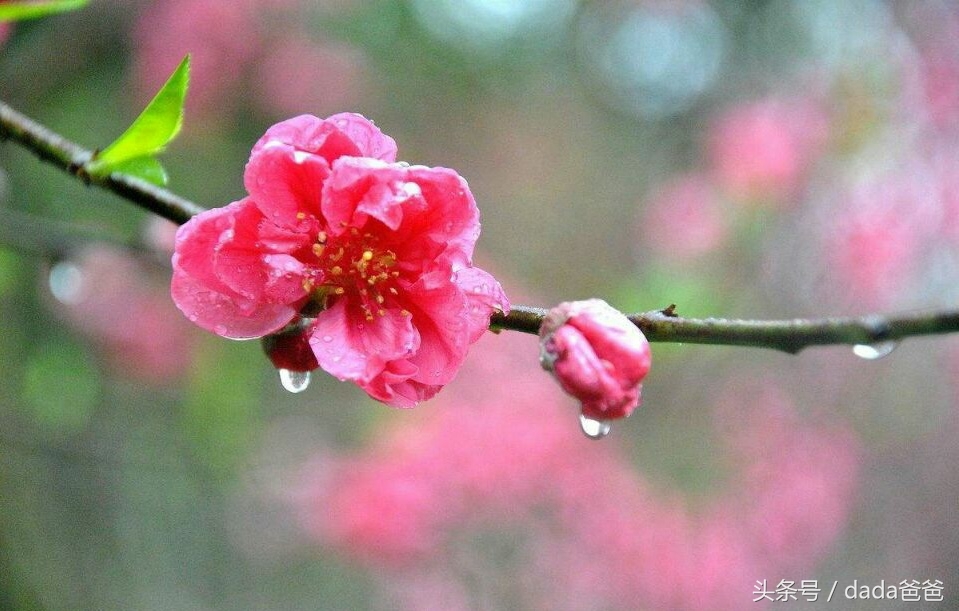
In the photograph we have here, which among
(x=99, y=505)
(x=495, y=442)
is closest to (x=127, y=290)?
(x=99, y=505)

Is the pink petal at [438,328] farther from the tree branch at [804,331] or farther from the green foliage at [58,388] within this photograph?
the green foliage at [58,388]

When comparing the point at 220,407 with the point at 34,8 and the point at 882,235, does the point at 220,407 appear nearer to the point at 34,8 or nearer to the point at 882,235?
the point at 34,8

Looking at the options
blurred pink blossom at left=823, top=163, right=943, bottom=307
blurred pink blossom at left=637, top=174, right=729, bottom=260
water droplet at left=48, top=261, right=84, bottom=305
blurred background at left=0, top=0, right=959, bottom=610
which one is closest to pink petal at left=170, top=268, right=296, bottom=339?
water droplet at left=48, top=261, right=84, bottom=305

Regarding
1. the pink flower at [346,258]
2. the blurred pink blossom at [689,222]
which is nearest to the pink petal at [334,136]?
the pink flower at [346,258]

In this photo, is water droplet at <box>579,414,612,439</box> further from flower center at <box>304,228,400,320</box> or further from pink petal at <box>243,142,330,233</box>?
pink petal at <box>243,142,330,233</box>

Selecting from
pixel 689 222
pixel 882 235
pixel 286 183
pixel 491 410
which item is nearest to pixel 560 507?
pixel 491 410

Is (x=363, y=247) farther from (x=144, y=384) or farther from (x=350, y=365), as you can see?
(x=144, y=384)
